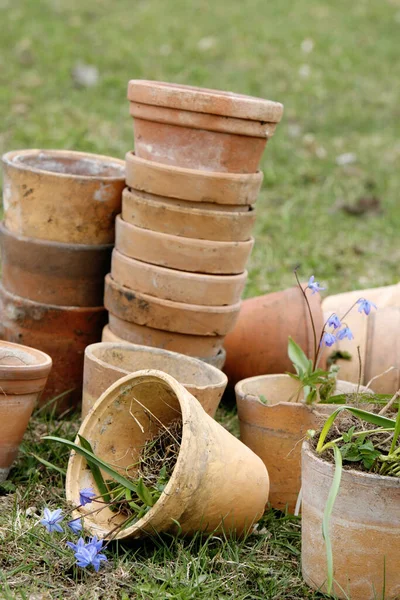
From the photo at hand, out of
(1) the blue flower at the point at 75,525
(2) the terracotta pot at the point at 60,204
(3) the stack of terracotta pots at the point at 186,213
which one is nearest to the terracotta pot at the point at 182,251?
(3) the stack of terracotta pots at the point at 186,213

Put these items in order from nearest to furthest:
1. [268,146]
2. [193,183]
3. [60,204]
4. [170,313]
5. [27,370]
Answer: [27,370] < [193,183] < [170,313] < [60,204] < [268,146]

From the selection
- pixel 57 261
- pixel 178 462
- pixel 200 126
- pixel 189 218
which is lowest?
pixel 178 462

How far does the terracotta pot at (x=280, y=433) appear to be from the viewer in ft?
8.21

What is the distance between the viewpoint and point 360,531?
1.96 meters

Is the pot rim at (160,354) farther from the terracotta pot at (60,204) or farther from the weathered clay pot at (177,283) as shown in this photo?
the terracotta pot at (60,204)

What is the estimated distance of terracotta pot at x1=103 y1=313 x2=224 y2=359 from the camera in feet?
9.34

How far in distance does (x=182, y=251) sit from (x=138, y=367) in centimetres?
42

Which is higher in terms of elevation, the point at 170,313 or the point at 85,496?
the point at 170,313

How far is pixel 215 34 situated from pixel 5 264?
6.32 metres

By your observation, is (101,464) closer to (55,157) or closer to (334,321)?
(334,321)

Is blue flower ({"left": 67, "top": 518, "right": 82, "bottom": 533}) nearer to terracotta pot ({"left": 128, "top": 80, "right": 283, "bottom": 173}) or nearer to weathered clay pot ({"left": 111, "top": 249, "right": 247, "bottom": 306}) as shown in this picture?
weathered clay pot ({"left": 111, "top": 249, "right": 247, "bottom": 306})

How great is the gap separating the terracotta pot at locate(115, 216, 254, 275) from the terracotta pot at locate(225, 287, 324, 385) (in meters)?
0.48

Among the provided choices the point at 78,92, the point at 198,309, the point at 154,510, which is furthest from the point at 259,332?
the point at 78,92

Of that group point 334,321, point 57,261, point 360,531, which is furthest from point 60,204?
point 360,531
